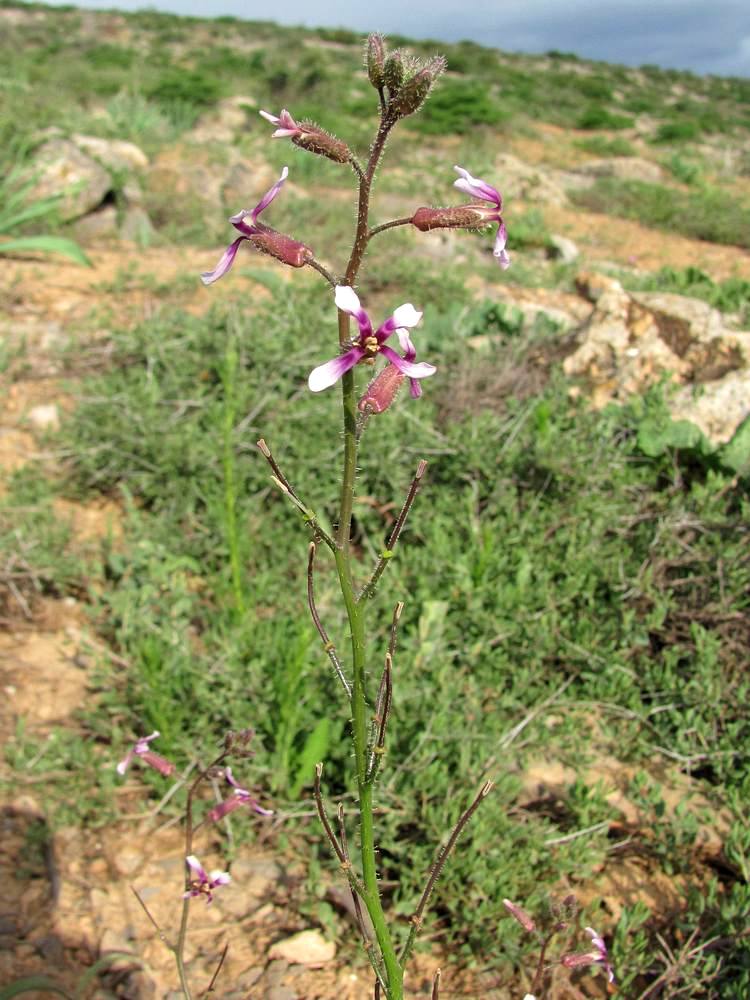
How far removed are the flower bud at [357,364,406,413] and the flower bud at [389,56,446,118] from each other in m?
0.31

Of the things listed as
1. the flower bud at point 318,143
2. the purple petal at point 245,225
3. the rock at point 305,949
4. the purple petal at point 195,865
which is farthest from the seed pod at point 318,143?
the rock at point 305,949

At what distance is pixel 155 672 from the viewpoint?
235cm

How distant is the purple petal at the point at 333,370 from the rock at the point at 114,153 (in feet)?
23.2

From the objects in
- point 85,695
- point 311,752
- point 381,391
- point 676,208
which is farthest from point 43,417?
point 676,208

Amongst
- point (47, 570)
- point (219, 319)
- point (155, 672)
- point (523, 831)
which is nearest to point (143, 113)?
point (219, 319)

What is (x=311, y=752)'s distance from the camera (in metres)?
2.22

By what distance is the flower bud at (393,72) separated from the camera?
966mm

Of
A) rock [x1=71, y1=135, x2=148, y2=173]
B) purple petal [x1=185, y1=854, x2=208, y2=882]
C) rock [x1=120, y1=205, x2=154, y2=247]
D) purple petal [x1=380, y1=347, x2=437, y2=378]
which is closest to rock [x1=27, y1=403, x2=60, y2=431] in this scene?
purple petal [x1=185, y1=854, x2=208, y2=882]

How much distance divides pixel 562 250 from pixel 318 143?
783 centimetres

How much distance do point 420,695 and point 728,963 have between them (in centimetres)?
98

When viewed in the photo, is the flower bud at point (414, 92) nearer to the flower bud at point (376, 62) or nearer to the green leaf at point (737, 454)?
the flower bud at point (376, 62)

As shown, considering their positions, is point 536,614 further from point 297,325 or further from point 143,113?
point 143,113

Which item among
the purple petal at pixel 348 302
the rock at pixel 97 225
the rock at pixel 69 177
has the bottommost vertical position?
the rock at pixel 97 225

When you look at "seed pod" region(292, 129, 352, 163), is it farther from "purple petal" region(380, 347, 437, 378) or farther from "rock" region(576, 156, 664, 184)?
"rock" region(576, 156, 664, 184)
